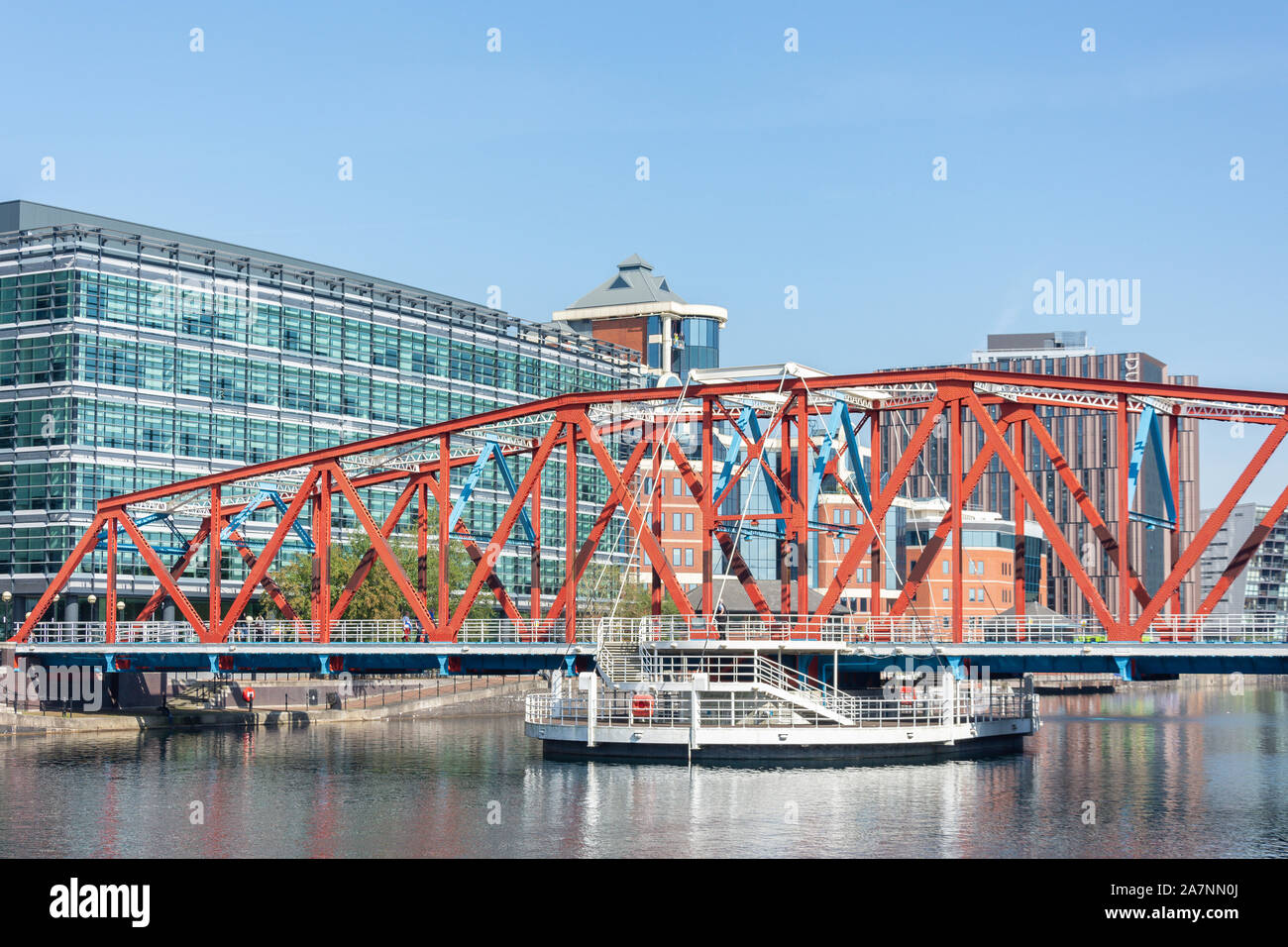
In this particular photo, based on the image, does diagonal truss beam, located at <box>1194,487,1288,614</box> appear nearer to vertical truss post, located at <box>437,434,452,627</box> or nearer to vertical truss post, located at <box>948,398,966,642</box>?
vertical truss post, located at <box>948,398,966,642</box>

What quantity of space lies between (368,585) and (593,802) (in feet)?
192

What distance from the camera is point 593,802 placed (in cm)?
5709

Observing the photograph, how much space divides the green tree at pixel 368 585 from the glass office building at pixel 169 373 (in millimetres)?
10857

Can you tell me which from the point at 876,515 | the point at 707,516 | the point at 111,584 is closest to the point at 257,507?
the point at 111,584

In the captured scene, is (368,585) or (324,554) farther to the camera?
(368,585)

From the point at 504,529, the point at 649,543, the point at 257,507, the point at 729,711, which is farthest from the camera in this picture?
the point at 257,507

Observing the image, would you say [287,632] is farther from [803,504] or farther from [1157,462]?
[1157,462]

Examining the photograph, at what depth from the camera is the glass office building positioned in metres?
118

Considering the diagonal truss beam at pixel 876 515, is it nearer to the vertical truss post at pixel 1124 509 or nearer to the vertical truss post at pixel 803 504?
the vertical truss post at pixel 803 504

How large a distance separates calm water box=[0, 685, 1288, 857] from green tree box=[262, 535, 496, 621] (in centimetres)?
2650

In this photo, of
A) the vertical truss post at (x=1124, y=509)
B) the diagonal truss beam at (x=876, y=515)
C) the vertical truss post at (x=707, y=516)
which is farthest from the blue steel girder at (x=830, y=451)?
the vertical truss post at (x=1124, y=509)

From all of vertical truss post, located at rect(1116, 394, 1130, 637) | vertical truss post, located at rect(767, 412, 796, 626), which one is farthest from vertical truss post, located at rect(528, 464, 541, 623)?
vertical truss post, located at rect(1116, 394, 1130, 637)
